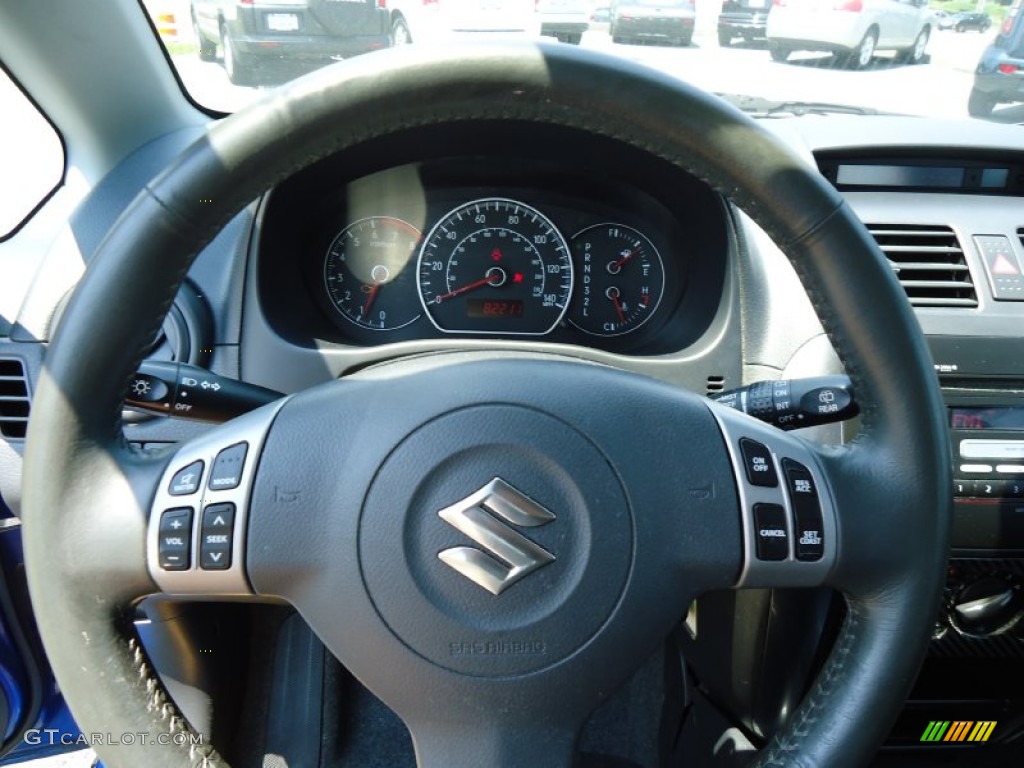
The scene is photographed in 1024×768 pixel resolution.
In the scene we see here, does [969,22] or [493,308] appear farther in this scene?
[969,22]

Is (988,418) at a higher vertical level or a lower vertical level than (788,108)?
lower

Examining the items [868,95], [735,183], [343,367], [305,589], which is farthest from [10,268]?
[868,95]

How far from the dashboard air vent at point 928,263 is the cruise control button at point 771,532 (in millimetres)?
991

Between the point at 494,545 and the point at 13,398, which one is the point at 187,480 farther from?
the point at 13,398

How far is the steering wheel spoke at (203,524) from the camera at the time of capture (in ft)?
3.36

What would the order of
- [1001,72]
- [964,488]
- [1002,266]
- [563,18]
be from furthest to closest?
[1001,72], [563,18], [1002,266], [964,488]

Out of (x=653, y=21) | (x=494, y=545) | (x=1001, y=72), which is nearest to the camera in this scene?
(x=494, y=545)

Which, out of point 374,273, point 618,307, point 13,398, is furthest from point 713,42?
point 13,398

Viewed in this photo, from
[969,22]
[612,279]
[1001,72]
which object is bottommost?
[612,279]

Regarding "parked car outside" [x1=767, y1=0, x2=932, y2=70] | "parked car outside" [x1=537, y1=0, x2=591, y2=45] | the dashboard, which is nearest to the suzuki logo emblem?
the dashboard

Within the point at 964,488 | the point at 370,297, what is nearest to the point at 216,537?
the point at 370,297

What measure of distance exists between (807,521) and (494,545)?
1.14ft

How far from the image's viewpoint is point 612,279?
2.24 m

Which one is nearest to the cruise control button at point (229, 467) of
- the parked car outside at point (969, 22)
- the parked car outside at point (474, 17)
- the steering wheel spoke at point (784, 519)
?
the steering wheel spoke at point (784, 519)
